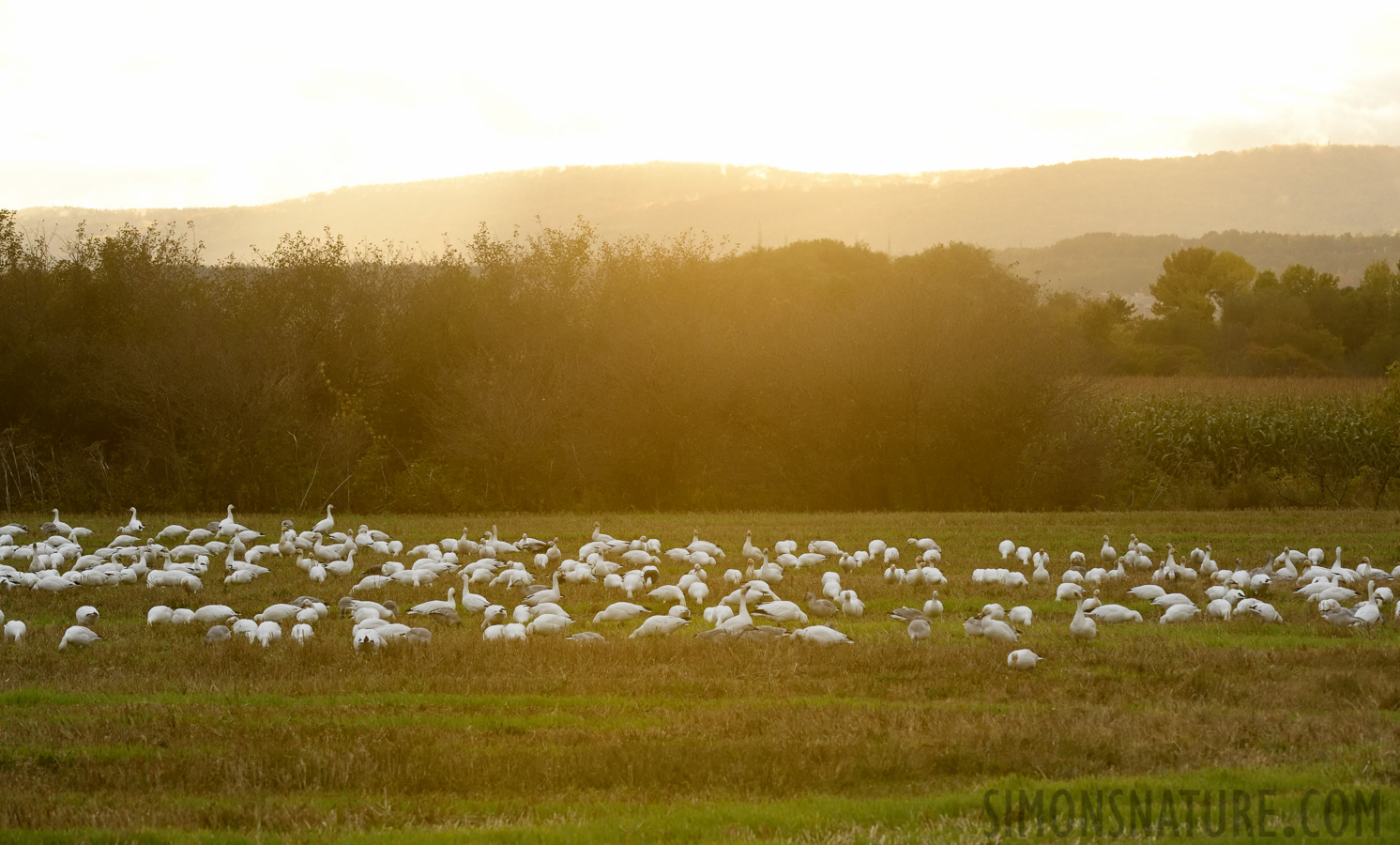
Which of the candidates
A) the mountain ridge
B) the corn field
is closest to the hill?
the mountain ridge

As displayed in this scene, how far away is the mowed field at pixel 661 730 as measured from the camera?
7.07 meters

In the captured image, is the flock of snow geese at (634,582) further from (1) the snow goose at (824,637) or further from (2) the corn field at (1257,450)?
(2) the corn field at (1257,450)

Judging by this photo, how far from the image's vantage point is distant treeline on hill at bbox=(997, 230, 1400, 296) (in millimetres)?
124875

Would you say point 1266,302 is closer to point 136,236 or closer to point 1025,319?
point 1025,319

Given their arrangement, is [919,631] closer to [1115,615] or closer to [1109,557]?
[1115,615]

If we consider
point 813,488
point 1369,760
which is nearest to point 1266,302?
point 813,488

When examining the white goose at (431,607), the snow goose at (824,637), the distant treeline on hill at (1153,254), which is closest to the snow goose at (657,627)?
the snow goose at (824,637)

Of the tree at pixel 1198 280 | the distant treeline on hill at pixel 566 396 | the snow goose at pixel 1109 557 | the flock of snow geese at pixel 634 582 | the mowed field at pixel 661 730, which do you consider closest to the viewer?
the mowed field at pixel 661 730

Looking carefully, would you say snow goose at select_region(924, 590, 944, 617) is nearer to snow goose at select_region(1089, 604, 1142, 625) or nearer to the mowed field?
the mowed field

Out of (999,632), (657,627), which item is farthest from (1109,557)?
(657,627)

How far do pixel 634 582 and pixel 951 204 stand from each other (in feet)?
511

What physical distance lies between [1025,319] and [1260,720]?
2652 centimetres

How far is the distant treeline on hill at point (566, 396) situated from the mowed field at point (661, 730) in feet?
61.4

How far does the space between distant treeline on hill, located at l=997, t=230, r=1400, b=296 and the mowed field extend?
374 feet
